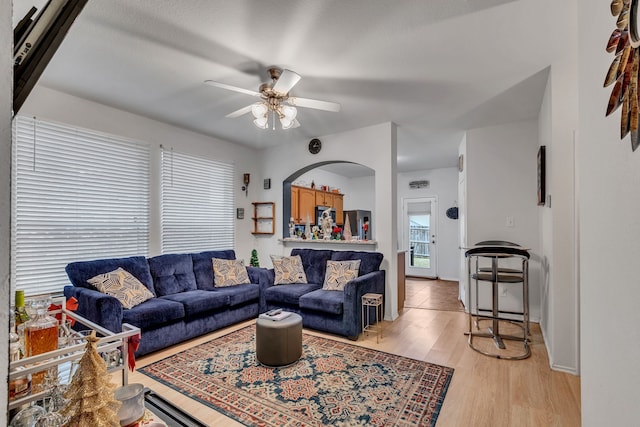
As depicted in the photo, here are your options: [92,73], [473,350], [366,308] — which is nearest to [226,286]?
[366,308]

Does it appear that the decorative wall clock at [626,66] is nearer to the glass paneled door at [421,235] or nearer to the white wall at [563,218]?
the white wall at [563,218]

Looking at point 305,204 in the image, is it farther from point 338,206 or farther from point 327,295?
→ point 327,295

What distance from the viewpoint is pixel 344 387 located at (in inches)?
95.0

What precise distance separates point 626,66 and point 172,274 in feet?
13.9

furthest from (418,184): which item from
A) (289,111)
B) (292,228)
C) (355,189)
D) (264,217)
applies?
(289,111)

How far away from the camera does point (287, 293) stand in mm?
3881

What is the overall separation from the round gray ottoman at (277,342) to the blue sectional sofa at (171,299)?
41.0 inches

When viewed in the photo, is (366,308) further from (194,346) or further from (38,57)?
(38,57)

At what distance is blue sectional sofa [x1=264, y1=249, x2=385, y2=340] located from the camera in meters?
3.38

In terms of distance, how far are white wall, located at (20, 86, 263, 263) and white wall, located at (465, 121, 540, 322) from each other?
3.63m

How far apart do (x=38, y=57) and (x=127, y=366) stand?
1.24 metres

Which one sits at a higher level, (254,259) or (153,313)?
(254,259)

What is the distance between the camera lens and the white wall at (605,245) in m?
0.84

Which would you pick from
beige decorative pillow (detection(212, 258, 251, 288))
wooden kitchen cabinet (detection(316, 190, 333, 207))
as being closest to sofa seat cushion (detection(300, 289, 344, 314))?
beige decorative pillow (detection(212, 258, 251, 288))
